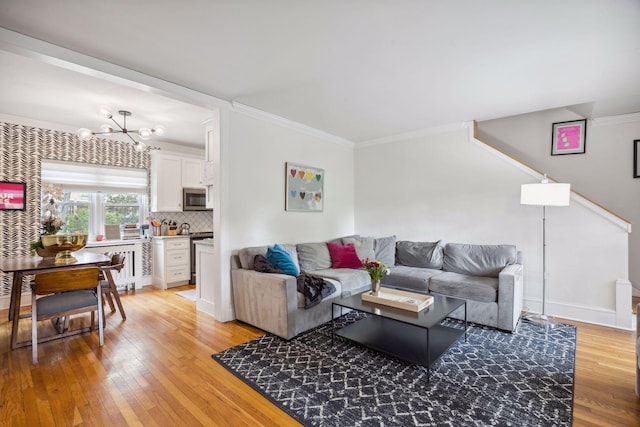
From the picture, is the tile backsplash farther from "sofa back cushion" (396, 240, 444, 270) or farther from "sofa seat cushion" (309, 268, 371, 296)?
"sofa back cushion" (396, 240, 444, 270)

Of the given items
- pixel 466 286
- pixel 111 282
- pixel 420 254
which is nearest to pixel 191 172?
pixel 111 282

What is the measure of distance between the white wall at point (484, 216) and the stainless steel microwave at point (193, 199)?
2.97m

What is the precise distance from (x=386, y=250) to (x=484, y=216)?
1432 mm

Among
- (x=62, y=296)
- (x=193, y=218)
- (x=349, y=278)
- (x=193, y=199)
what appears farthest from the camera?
(x=193, y=218)

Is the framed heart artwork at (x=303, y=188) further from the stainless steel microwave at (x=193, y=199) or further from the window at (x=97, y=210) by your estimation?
the window at (x=97, y=210)

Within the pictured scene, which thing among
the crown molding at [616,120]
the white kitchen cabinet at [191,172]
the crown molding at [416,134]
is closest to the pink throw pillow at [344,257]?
the crown molding at [416,134]

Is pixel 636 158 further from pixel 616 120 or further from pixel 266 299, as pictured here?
pixel 266 299

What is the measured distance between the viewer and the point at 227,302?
11.5ft

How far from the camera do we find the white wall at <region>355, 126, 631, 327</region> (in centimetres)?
343

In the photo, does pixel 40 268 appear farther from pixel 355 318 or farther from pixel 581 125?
pixel 581 125

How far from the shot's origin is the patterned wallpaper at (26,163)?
13.1ft

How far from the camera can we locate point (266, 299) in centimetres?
308

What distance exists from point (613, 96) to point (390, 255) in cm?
313

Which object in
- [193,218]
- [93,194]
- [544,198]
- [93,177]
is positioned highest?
[93,177]
